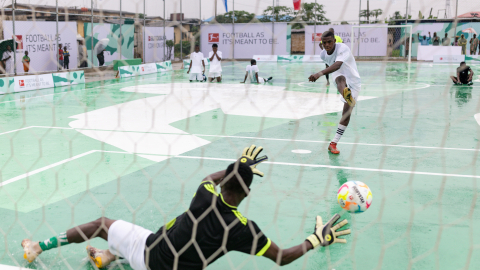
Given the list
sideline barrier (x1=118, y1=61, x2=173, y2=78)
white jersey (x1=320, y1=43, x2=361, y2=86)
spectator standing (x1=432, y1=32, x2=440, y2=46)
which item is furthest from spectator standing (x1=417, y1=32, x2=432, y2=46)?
white jersey (x1=320, y1=43, x2=361, y2=86)

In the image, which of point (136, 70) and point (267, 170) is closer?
point (267, 170)

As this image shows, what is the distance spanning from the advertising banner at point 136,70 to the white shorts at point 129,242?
18.1m

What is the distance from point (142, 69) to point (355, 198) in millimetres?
19143

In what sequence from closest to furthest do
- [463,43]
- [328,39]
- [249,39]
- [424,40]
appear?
1. [328,39]
2. [463,43]
3. [424,40]
4. [249,39]

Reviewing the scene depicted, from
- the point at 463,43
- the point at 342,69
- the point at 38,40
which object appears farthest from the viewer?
the point at 463,43

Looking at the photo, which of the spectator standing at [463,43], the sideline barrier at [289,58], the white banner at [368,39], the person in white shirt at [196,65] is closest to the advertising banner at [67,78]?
the person in white shirt at [196,65]

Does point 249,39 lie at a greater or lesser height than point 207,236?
greater

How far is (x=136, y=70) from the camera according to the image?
2169 centimetres

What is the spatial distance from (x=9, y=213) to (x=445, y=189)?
5.03 meters

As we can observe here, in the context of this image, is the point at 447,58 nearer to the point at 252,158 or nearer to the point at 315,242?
the point at 252,158

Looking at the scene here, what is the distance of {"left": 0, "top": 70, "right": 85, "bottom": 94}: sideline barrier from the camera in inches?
581

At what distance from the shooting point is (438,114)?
1089 centimetres

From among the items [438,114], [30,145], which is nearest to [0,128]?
[30,145]

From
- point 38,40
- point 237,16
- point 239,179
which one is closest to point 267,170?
point 237,16
